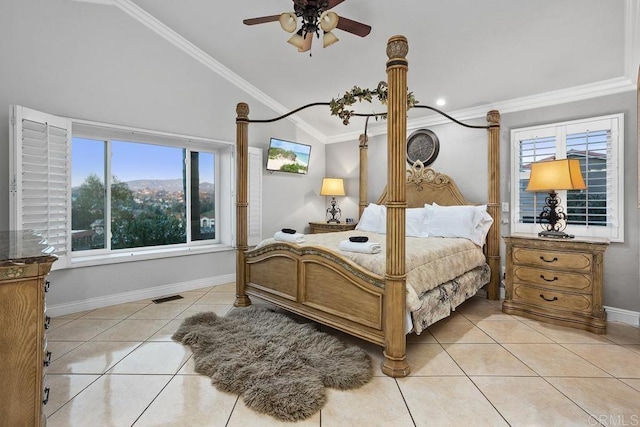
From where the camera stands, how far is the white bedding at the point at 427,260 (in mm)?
2332

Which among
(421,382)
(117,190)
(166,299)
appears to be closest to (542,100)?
(421,382)

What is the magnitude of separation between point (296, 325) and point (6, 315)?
6.87 feet

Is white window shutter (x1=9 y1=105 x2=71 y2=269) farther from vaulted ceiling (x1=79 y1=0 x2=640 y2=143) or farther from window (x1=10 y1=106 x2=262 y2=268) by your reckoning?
vaulted ceiling (x1=79 y1=0 x2=640 y2=143)

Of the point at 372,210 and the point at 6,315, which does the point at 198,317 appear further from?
the point at 372,210

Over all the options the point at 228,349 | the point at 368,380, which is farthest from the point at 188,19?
the point at 368,380

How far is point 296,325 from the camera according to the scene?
2.85 m

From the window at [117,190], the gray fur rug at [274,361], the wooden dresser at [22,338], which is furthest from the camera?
the window at [117,190]

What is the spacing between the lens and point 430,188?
4305 mm

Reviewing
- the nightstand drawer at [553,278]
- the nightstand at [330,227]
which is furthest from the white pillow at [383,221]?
the nightstand drawer at [553,278]

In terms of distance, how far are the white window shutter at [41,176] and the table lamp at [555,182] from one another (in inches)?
187

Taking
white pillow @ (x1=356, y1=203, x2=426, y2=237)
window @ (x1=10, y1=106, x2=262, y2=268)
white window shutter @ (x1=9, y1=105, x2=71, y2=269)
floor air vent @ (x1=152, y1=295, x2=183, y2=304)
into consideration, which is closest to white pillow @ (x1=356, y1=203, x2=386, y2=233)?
white pillow @ (x1=356, y1=203, x2=426, y2=237)

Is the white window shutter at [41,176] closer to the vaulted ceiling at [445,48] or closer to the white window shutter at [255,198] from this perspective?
the vaulted ceiling at [445,48]

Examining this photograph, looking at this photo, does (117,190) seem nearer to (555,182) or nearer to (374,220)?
(374,220)

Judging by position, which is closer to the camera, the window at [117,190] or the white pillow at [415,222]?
the window at [117,190]
